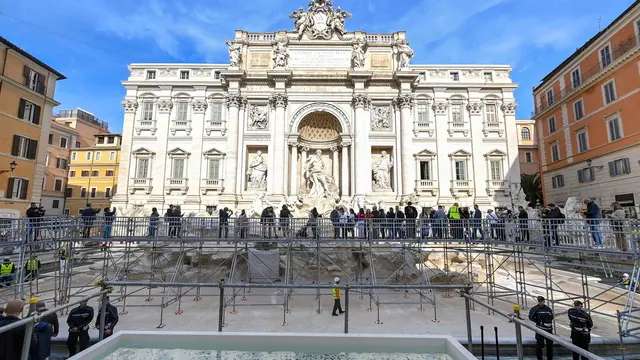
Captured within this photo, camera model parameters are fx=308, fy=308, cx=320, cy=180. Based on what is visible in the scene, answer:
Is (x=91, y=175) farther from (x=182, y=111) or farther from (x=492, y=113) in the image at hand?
(x=492, y=113)

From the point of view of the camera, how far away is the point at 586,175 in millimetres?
24109

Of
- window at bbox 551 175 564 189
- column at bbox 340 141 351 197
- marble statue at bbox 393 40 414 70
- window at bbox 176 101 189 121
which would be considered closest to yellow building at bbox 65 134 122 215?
window at bbox 176 101 189 121

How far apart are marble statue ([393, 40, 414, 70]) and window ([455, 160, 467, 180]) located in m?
9.42

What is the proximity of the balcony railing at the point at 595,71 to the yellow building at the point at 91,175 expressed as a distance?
46765 mm

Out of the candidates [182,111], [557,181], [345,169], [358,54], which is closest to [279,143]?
[345,169]

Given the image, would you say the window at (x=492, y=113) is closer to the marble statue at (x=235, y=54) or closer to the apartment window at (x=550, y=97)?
the apartment window at (x=550, y=97)

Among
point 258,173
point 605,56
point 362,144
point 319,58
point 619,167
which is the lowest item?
point 619,167

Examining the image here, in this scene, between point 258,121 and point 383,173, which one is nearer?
point 383,173

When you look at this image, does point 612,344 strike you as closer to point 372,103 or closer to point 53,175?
point 372,103

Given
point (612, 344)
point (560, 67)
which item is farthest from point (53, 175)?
point (560, 67)

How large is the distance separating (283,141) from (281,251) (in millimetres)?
12670

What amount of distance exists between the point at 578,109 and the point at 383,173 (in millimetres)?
16711

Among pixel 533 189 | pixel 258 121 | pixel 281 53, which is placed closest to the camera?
pixel 258 121

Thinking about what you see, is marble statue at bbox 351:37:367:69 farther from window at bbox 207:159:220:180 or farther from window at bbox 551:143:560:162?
window at bbox 551:143:560:162
